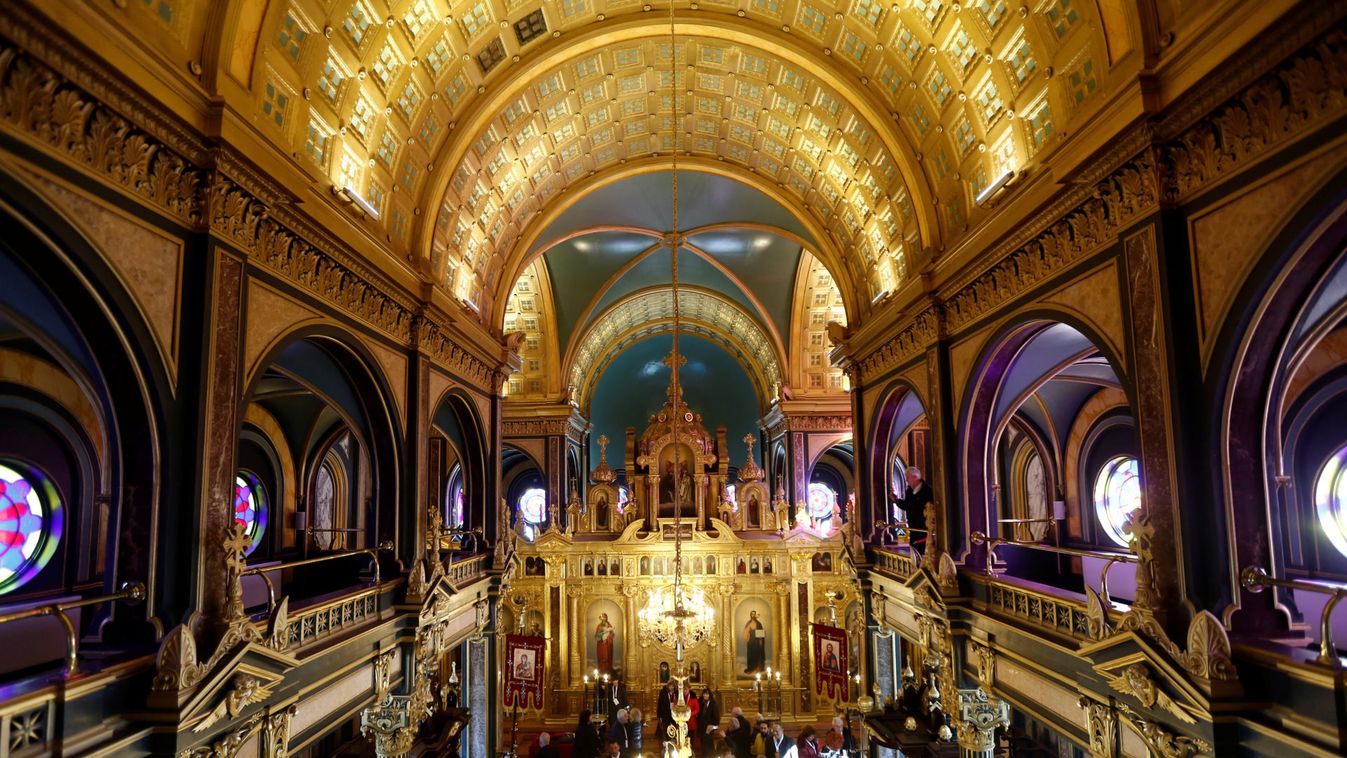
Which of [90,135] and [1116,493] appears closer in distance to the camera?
[90,135]

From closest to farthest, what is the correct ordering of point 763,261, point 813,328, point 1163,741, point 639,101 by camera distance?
point 1163,741, point 639,101, point 763,261, point 813,328

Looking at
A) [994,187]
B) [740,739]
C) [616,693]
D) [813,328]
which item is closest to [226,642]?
[994,187]

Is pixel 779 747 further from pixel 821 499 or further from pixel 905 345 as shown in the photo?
pixel 821 499

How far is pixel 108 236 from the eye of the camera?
578 cm

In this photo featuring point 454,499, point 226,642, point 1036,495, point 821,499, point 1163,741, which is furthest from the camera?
point 821,499

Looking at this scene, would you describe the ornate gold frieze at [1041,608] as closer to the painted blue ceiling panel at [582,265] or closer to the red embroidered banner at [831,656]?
the red embroidered banner at [831,656]

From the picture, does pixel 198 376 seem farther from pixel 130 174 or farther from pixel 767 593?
pixel 767 593

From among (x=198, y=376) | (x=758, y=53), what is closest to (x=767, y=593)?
(x=758, y=53)

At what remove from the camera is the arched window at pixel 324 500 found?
68.6 ft

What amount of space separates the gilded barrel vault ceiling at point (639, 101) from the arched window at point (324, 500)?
8.73m

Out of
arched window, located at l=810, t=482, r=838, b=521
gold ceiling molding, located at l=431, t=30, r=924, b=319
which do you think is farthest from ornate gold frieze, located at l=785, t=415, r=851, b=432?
gold ceiling molding, located at l=431, t=30, r=924, b=319

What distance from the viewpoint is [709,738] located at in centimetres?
1689

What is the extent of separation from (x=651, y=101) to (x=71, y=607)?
13.7 meters

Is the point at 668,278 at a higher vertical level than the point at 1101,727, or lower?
higher
